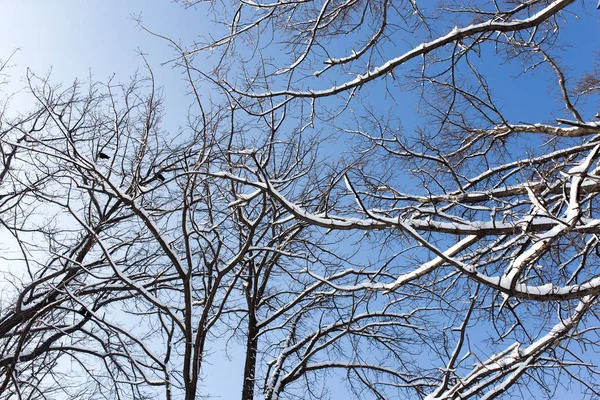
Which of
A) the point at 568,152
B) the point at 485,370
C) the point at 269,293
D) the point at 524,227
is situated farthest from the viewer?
the point at 269,293

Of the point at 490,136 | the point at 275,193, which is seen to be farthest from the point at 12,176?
the point at 490,136

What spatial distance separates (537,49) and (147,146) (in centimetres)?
635

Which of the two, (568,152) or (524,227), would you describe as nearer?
(524,227)

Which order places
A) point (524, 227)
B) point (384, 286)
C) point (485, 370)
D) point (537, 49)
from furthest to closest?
point (537, 49) < point (485, 370) < point (384, 286) < point (524, 227)

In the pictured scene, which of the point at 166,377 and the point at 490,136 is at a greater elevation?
the point at 490,136

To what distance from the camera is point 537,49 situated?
6105mm

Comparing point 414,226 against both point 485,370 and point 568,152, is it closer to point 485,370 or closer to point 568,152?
point 485,370

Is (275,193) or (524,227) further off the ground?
(275,193)

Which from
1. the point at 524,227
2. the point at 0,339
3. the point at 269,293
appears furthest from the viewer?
the point at 269,293

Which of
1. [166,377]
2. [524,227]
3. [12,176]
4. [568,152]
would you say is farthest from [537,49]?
[12,176]

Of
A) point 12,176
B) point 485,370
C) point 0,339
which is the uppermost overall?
point 12,176

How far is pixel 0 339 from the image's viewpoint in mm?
8859

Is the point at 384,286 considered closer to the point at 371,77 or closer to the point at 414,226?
the point at 414,226

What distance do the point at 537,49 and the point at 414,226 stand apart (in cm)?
347
